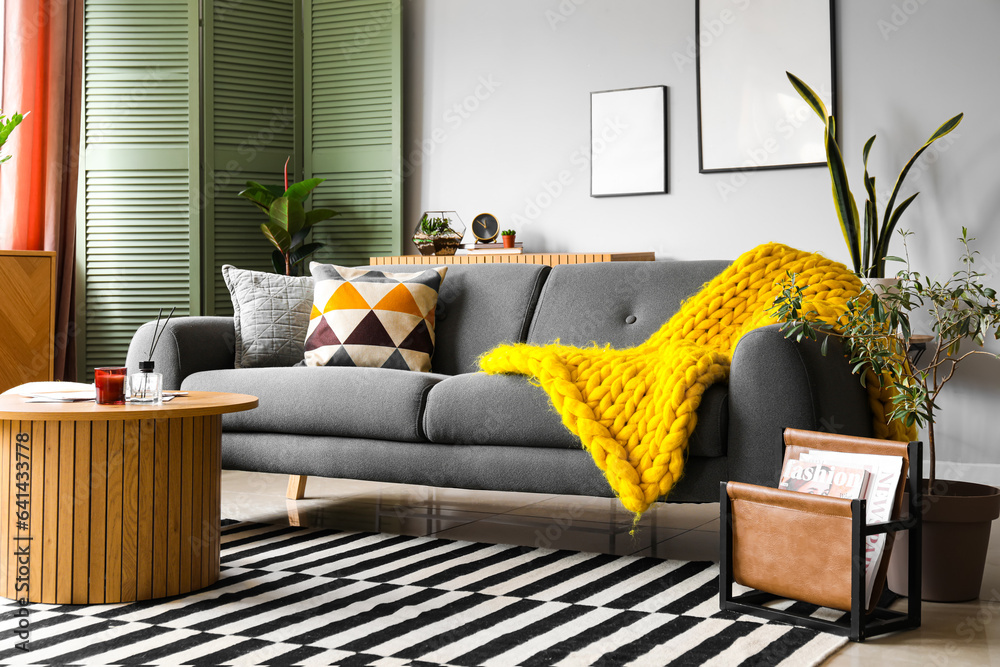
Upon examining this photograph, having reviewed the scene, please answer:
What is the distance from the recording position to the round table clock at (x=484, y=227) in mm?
4648

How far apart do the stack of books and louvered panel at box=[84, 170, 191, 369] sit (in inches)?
54.0

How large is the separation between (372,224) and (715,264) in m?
2.47

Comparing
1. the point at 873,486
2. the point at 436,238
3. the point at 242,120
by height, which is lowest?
the point at 873,486

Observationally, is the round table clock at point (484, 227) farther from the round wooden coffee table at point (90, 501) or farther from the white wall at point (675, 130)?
the round wooden coffee table at point (90, 501)

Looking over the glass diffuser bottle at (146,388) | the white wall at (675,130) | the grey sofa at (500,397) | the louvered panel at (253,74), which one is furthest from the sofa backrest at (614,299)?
the louvered panel at (253,74)

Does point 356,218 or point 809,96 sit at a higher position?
point 809,96

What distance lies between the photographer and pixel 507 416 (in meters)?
2.48

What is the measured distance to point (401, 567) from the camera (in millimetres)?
2395

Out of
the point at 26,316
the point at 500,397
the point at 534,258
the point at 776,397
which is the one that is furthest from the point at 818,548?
the point at 26,316

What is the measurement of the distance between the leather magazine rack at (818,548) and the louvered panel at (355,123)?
3.18 metres

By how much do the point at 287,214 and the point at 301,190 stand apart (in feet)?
0.47

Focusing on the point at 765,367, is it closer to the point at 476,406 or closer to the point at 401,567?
the point at 476,406

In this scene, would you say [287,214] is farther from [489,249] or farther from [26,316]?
[26,316]

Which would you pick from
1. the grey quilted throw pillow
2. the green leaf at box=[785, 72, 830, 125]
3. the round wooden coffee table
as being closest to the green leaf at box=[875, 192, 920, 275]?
the green leaf at box=[785, 72, 830, 125]
